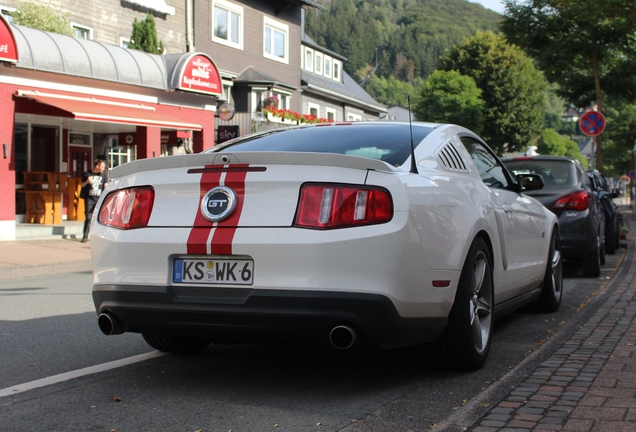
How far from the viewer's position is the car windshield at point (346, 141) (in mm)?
4902

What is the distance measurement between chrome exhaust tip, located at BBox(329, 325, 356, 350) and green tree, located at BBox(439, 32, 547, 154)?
63.2 metres

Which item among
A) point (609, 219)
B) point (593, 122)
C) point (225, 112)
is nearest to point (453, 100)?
point (225, 112)

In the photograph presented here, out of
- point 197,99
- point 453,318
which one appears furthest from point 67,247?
point 453,318

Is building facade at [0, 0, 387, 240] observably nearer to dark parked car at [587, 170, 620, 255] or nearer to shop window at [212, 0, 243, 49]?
shop window at [212, 0, 243, 49]

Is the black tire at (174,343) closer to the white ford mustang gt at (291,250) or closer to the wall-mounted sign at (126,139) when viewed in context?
the white ford mustang gt at (291,250)

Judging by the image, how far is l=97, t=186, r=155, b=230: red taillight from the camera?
14.6 ft

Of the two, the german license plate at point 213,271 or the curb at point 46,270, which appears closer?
the german license plate at point 213,271

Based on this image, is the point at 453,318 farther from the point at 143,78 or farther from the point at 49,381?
the point at 143,78

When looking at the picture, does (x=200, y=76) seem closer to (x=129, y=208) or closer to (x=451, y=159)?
(x=451, y=159)

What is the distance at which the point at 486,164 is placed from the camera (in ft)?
19.9

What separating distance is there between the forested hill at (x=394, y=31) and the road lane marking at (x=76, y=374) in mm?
75150

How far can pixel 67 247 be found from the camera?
16.7m

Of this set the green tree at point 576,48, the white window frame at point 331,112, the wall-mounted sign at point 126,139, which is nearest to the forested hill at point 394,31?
the white window frame at point 331,112

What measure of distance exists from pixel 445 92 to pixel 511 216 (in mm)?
58319
